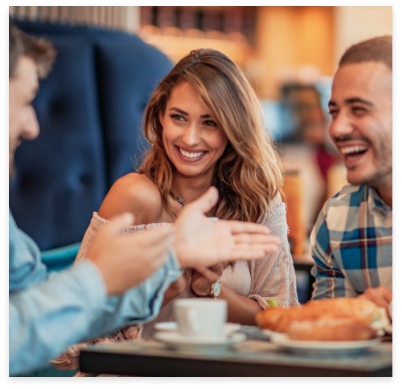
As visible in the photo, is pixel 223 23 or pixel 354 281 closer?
pixel 354 281

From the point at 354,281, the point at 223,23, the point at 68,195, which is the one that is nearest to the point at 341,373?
the point at 354,281

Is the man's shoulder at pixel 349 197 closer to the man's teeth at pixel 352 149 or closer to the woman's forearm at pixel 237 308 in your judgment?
the man's teeth at pixel 352 149

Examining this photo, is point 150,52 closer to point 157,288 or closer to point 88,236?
point 88,236

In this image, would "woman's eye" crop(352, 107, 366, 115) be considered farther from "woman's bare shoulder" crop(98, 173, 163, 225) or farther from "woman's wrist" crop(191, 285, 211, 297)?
"woman's bare shoulder" crop(98, 173, 163, 225)

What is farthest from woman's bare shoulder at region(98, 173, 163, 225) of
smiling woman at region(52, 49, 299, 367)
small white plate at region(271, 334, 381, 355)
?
small white plate at region(271, 334, 381, 355)

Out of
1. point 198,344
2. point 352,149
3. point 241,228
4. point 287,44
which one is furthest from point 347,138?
point 287,44

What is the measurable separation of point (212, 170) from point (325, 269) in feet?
1.71

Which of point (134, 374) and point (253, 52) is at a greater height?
point (253, 52)

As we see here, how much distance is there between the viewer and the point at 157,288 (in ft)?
3.85

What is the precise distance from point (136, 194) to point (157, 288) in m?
0.73

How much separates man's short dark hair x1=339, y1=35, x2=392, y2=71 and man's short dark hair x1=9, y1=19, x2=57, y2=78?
55cm

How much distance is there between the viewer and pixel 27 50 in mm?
1164

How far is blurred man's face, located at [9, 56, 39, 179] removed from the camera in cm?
113

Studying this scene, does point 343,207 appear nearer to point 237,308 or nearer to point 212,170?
point 237,308
